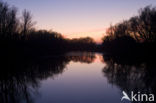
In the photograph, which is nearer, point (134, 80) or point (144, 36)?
point (134, 80)

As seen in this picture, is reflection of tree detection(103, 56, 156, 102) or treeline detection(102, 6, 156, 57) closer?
reflection of tree detection(103, 56, 156, 102)

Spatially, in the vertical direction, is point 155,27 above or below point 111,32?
below

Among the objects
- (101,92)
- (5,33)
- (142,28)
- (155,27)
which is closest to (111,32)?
(142,28)

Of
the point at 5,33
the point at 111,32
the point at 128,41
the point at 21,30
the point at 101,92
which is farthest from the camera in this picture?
the point at 111,32

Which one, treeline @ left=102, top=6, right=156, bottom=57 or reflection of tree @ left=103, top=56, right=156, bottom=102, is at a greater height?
treeline @ left=102, top=6, right=156, bottom=57

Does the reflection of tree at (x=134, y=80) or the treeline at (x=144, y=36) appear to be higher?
the treeline at (x=144, y=36)

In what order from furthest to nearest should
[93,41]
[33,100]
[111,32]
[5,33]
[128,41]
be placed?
1. [93,41]
2. [111,32]
3. [128,41]
4. [5,33]
5. [33,100]

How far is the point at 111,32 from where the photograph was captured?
64.0m

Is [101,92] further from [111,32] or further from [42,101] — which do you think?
[111,32]

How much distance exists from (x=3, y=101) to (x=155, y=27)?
30901 mm

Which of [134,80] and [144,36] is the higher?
[144,36]

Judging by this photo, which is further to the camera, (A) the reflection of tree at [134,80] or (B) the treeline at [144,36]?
(B) the treeline at [144,36]

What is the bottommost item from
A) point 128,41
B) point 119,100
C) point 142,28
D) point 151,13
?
point 119,100

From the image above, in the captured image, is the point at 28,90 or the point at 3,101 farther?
the point at 28,90
